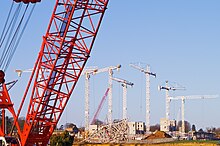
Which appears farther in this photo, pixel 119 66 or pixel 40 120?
pixel 119 66

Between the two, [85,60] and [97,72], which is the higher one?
[97,72]

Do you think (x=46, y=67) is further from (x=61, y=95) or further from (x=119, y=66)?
(x=119, y=66)

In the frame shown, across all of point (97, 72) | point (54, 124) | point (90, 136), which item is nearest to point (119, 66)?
point (97, 72)

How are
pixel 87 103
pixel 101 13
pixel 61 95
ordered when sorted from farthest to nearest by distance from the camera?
pixel 87 103 → pixel 61 95 → pixel 101 13

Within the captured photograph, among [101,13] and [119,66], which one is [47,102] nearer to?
[101,13]

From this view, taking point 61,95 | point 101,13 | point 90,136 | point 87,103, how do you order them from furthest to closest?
1. point 87,103
2. point 90,136
3. point 61,95
4. point 101,13

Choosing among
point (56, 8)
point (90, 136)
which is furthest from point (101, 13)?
point (90, 136)

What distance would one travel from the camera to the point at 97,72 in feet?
578

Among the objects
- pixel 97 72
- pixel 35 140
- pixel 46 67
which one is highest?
pixel 97 72

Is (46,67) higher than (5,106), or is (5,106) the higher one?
(46,67)

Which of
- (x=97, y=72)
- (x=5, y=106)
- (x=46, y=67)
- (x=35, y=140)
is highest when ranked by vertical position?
(x=97, y=72)

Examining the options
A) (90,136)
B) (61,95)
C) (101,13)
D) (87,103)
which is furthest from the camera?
(87,103)

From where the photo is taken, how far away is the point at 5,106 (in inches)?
2228

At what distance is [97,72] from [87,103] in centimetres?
1190
